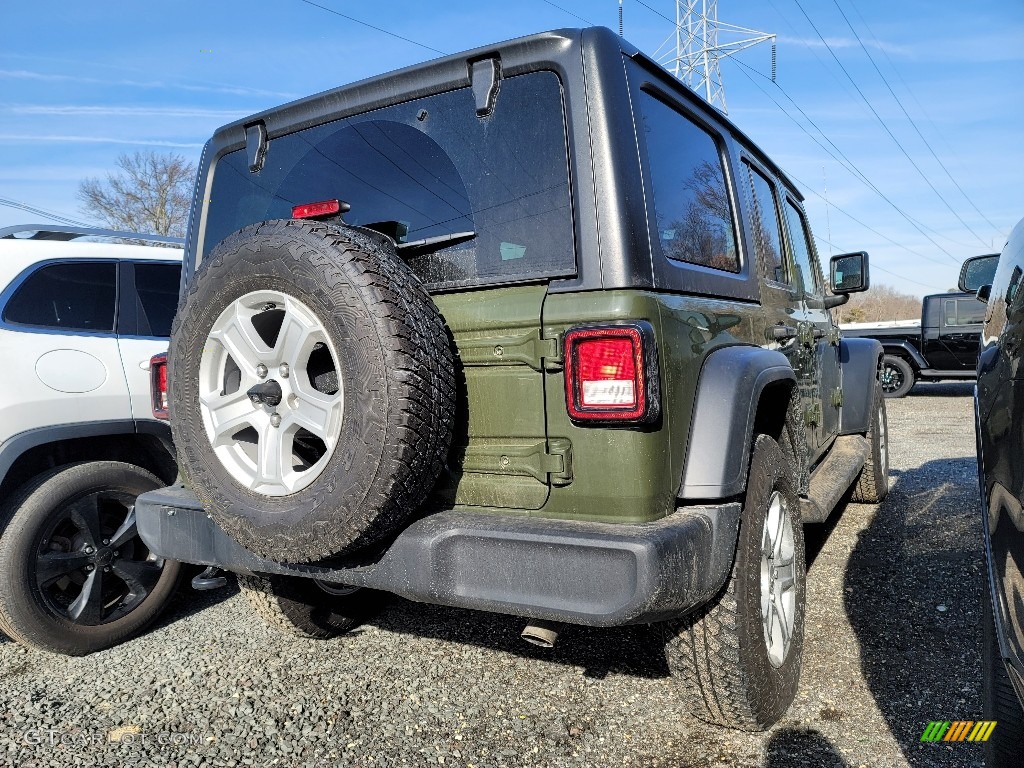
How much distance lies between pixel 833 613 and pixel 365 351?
255 centimetres

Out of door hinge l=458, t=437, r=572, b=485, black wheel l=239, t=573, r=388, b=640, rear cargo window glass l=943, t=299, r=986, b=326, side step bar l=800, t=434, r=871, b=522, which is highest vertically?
rear cargo window glass l=943, t=299, r=986, b=326

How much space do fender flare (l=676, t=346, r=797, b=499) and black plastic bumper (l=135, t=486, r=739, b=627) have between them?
75 mm

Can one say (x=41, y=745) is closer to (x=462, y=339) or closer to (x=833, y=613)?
(x=462, y=339)

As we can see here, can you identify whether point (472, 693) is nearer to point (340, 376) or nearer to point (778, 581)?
point (778, 581)

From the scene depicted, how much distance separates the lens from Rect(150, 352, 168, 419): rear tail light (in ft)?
9.74

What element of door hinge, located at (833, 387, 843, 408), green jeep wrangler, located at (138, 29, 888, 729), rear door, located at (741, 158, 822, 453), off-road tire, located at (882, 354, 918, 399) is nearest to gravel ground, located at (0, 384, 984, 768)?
green jeep wrangler, located at (138, 29, 888, 729)

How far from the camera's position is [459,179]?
7.42ft

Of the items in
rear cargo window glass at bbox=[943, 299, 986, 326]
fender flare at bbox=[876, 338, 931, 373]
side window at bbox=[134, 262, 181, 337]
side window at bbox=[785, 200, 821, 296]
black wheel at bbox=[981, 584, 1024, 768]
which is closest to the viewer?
black wheel at bbox=[981, 584, 1024, 768]

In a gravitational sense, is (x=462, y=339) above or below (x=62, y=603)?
above

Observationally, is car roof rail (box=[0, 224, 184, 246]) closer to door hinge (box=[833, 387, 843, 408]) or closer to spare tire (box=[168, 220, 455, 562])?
spare tire (box=[168, 220, 455, 562])

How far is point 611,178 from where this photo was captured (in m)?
2.03

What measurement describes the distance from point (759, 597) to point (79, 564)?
2809mm

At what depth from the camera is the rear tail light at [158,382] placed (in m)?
2.97

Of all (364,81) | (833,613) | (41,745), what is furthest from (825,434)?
(41,745)
